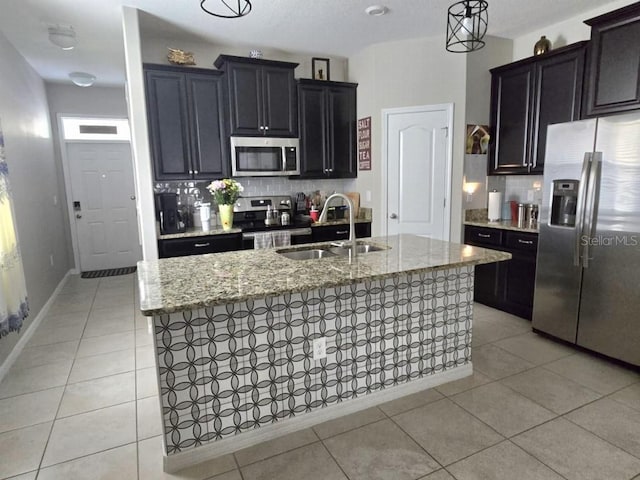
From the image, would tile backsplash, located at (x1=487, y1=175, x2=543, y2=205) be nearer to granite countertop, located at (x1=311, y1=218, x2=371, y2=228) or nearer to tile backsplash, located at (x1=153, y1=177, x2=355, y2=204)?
granite countertop, located at (x1=311, y1=218, x2=371, y2=228)

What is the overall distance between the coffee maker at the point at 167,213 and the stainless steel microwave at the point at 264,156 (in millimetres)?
698

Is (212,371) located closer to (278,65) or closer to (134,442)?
(134,442)

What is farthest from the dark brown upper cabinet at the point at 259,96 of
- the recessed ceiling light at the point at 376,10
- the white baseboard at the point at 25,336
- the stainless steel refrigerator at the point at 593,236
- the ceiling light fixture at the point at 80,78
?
the white baseboard at the point at 25,336

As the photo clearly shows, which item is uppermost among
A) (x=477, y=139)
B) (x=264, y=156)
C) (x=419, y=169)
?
(x=477, y=139)

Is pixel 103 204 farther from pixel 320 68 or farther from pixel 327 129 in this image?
pixel 320 68

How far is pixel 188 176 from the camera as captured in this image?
3.87 metres

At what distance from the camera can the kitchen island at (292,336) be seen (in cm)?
184

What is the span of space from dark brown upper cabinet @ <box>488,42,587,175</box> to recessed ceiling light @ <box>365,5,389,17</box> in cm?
142

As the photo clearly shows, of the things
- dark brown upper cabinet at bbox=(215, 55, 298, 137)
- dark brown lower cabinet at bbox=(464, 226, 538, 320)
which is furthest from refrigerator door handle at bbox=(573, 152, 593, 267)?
dark brown upper cabinet at bbox=(215, 55, 298, 137)

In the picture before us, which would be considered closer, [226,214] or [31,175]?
[226,214]

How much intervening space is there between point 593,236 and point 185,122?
3.64 meters

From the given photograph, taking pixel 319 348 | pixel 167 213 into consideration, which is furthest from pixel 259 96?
pixel 319 348

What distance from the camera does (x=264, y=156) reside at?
4.16 metres

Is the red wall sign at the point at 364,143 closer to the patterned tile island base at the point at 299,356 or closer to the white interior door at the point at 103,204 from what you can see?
the patterned tile island base at the point at 299,356
